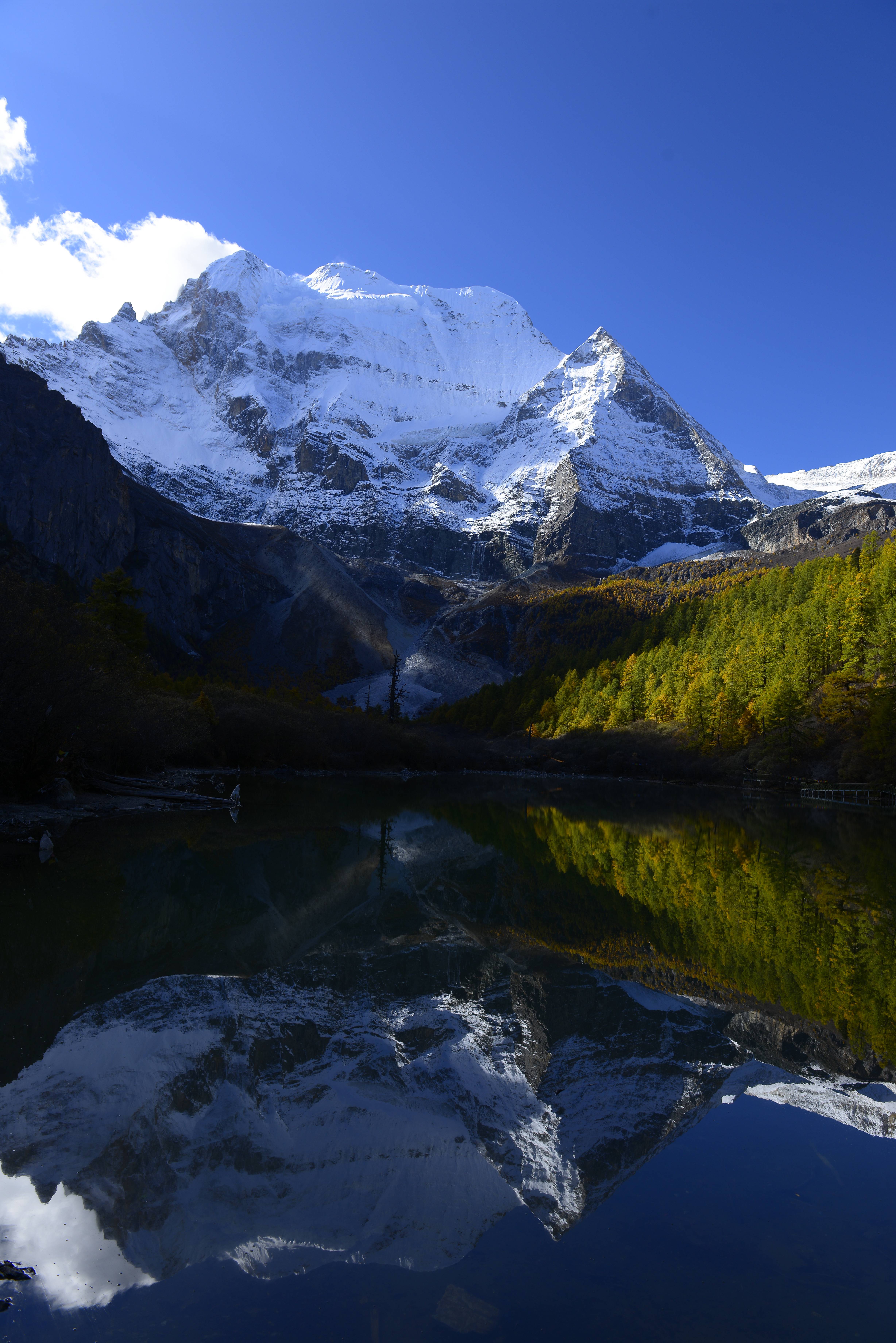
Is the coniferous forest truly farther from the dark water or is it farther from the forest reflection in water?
the dark water

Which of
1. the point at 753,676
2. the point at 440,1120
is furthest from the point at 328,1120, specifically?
the point at 753,676

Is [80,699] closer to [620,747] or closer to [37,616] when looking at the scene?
[37,616]

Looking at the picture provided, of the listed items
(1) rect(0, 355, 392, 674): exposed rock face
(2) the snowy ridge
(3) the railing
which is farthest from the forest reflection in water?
(1) rect(0, 355, 392, 674): exposed rock face

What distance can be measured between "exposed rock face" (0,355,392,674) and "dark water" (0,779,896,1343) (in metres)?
73.8

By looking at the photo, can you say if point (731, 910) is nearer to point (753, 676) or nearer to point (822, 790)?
point (822, 790)

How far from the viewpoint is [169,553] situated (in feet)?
409

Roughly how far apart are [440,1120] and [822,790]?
1810 inches

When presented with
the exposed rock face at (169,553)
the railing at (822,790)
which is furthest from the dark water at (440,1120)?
the exposed rock face at (169,553)

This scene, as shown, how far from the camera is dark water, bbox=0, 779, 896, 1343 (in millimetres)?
3730

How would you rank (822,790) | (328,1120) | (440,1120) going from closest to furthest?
(328,1120)
(440,1120)
(822,790)

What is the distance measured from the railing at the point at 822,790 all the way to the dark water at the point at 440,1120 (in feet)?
105

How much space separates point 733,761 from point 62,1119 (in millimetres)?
55845

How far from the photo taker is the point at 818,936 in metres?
11.4

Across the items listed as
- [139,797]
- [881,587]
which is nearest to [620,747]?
[881,587]
